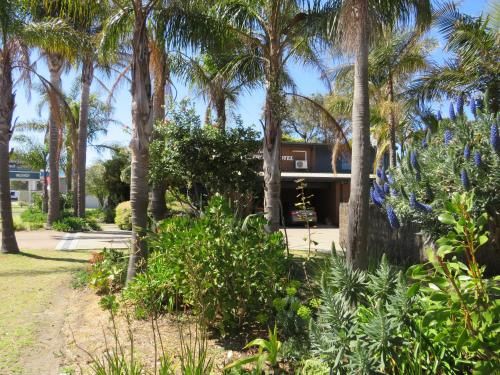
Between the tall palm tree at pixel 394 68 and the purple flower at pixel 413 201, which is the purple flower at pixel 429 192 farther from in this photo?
the tall palm tree at pixel 394 68

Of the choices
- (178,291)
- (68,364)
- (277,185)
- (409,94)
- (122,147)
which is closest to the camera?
(68,364)

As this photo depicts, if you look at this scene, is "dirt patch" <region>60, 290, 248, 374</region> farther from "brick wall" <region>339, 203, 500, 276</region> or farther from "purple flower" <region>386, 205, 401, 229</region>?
"brick wall" <region>339, 203, 500, 276</region>

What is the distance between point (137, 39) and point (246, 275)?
465 centimetres

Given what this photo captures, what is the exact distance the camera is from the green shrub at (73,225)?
21.3m

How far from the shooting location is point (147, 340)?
16.9 ft

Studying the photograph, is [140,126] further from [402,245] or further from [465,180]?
[402,245]

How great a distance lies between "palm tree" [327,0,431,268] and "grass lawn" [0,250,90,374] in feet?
12.7

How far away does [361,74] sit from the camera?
674 cm

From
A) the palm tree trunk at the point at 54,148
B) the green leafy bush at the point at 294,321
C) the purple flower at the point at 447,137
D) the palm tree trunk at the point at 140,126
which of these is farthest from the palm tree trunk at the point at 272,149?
the palm tree trunk at the point at 54,148

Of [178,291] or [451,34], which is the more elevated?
[451,34]

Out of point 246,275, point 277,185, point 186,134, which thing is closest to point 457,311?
point 246,275

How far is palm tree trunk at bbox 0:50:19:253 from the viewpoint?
41.4 feet

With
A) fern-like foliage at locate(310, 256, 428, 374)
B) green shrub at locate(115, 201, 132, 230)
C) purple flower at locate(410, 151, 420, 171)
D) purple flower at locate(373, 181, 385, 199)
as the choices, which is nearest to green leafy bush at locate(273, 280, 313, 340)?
fern-like foliage at locate(310, 256, 428, 374)

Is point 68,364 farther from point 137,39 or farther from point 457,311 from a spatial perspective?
point 137,39
